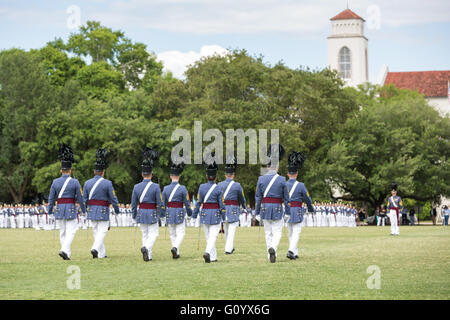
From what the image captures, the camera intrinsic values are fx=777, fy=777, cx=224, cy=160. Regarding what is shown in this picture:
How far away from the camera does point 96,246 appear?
19.4 m

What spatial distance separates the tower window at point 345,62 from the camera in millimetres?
101938

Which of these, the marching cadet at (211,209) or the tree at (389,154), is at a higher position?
the tree at (389,154)

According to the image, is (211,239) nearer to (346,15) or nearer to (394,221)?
(394,221)

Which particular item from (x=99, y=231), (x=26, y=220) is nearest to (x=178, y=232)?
(x=99, y=231)

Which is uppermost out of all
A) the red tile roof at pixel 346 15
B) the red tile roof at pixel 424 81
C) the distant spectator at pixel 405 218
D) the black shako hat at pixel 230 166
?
the red tile roof at pixel 346 15

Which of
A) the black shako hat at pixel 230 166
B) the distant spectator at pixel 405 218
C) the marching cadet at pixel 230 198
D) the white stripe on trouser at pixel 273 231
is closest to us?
the white stripe on trouser at pixel 273 231

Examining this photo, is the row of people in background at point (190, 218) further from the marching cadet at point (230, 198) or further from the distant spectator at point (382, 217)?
the marching cadet at point (230, 198)

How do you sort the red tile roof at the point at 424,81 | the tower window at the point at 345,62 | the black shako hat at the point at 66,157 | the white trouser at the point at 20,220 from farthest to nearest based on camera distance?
the red tile roof at the point at 424,81, the tower window at the point at 345,62, the white trouser at the point at 20,220, the black shako hat at the point at 66,157

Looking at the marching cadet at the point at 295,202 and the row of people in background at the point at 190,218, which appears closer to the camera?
the marching cadet at the point at 295,202

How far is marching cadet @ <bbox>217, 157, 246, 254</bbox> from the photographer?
20.1 m

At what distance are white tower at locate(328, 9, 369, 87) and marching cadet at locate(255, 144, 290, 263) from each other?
84792mm

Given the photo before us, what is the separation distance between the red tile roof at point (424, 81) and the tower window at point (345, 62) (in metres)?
7.38

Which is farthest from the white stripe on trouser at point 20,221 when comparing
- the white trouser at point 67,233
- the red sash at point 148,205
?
the red sash at point 148,205

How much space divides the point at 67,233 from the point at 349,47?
86.5 metres
